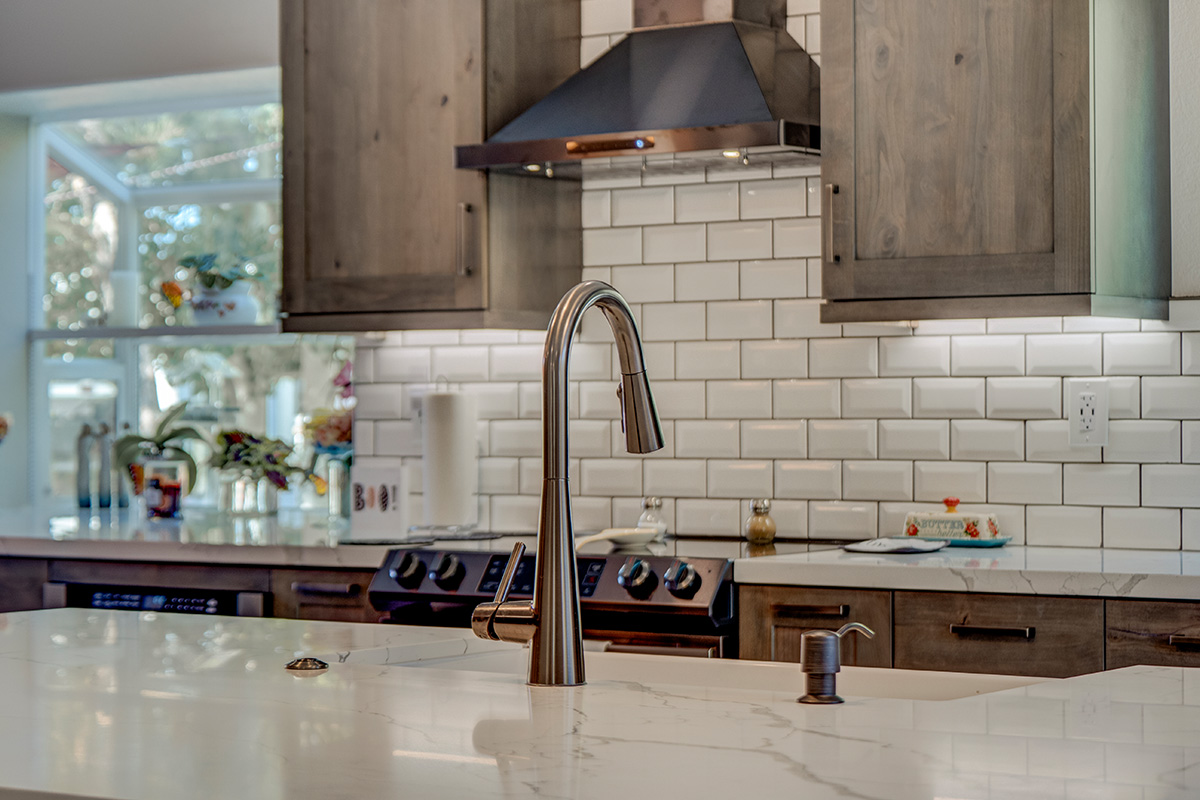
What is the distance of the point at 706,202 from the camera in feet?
11.4

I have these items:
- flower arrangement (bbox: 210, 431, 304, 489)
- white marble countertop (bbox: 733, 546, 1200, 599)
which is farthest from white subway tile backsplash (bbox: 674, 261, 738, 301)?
flower arrangement (bbox: 210, 431, 304, 489)

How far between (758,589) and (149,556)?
5.07ft

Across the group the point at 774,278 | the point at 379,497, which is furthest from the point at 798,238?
the point at 379,497

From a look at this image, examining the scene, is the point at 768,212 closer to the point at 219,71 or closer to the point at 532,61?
the point at 532,61

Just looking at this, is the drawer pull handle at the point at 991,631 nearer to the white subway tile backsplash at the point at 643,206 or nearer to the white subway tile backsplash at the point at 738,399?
the white subway tile backsplash at the point at 738,399

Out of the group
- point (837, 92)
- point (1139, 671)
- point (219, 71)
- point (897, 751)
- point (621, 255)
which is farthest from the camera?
point (219, 71)

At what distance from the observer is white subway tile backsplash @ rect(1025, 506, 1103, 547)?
10.1ft

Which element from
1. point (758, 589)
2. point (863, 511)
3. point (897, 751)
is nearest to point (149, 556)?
point (758, 589)

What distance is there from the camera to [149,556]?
332 centimetres

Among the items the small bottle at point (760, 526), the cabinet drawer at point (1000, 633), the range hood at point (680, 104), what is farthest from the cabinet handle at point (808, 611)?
the range hood at point (680, 104)

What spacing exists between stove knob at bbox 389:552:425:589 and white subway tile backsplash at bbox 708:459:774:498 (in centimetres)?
83

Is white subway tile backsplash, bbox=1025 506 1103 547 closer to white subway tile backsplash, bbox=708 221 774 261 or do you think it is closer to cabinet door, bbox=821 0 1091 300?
cabinet door, bbox=821 0 1091 300

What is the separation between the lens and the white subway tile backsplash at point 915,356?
322 cm

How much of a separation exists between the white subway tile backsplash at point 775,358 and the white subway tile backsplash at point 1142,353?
72 cm
